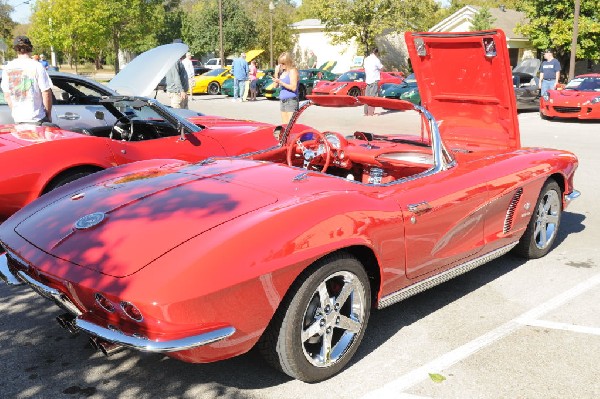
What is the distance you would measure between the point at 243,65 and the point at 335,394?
67.0 feet

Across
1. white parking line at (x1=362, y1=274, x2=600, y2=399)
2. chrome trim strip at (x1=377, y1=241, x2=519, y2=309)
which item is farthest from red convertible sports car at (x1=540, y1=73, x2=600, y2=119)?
chrome trim strip at (x1=377, y1=241, x2=519, y2=309)

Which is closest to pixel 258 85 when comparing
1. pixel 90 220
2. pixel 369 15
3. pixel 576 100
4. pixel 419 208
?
pixel 576 100

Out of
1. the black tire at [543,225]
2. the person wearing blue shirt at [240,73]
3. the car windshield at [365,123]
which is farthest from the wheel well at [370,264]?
the person wearing blue shirt at [240,73]

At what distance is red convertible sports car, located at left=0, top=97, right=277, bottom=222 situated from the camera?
516cm

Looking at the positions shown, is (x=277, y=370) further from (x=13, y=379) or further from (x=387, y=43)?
(x=387, y=43)

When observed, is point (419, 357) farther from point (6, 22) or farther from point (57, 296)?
point (6, 22)

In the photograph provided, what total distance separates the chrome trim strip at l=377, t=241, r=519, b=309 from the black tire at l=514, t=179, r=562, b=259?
51cm

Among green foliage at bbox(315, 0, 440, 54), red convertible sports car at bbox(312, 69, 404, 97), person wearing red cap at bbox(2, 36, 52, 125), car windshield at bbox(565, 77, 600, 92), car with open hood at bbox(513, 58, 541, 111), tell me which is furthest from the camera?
green foliage at bbox(315, 0, 440, 54)

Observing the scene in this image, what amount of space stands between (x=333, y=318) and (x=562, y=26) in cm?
2907

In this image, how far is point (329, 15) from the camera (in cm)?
4034

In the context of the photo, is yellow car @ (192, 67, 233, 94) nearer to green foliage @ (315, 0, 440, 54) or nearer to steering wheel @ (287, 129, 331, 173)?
green foliage @ (315, 0, 440, 54)

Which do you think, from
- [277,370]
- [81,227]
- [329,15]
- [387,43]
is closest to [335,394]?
[277,370]

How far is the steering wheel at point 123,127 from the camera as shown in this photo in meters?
6.29

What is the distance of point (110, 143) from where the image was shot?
5.77 metres
